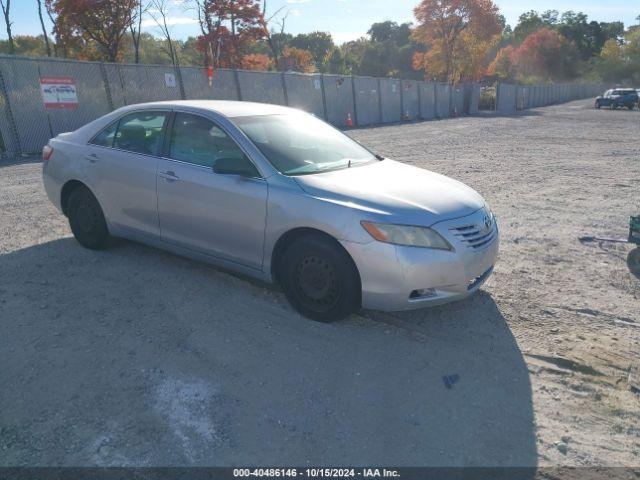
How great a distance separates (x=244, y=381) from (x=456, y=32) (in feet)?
159

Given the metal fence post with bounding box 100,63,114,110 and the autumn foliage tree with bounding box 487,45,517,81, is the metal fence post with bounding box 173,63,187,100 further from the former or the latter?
the autumn foliage tree with bounding box 487,45,517,81

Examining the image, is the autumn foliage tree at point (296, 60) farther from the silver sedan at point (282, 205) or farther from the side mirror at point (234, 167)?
the side mirror at point (234, 167)

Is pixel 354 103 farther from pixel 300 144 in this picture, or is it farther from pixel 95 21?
pixel 300 144

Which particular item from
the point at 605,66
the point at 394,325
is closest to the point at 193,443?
the point at 394,325

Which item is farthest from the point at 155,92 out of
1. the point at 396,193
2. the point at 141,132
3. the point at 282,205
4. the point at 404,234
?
the point at 404,234

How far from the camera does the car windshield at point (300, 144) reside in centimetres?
427

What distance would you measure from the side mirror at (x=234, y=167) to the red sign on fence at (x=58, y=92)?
12195 mm

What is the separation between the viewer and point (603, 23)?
330 feet

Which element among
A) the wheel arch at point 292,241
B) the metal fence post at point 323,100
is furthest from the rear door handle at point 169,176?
the metal fence post at point 323,100

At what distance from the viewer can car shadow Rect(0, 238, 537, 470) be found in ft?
8.69

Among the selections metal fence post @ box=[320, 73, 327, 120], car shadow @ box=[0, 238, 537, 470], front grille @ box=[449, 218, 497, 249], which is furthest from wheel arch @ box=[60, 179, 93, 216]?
metal fence post @ box=[320, 73, 327, 120]

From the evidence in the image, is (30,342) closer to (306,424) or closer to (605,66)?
(306,424)

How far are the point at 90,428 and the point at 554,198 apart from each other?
734 centimetres

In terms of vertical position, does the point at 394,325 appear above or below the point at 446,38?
below
